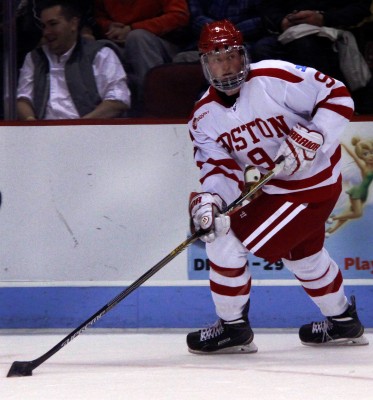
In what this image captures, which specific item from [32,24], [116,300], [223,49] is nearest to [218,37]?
[223,49]

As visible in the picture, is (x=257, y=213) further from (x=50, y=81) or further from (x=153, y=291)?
(x=50, y=81)

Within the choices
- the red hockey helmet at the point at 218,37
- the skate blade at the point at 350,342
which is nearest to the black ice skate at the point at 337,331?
the skate blade at the point at 350,342

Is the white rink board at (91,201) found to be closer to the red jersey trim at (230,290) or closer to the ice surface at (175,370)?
the ice surface at (175,370)

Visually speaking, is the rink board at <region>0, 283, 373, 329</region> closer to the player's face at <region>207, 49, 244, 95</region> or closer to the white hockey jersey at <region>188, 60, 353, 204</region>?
the white hockey jersey at <region>188, 60, 353, 204</region>

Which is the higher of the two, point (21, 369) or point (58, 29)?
point (58, 29)

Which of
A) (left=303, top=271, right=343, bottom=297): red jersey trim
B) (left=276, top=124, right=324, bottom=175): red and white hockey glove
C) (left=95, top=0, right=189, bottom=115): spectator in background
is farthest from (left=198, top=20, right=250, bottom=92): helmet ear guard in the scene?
(left=95, top=0, right=189, bottom=115): spectator in background

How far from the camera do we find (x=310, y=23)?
13.4ft

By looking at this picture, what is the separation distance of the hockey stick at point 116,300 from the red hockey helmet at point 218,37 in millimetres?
387

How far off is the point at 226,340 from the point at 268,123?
702 mm

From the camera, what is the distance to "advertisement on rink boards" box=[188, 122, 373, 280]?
3.97 meters

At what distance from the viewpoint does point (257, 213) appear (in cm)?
A: 343

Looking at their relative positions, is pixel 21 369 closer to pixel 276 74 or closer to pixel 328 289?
pixel 328 289

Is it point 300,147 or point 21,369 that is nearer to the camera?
point 21,369

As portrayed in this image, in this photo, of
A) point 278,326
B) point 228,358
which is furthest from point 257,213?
point 278,326
